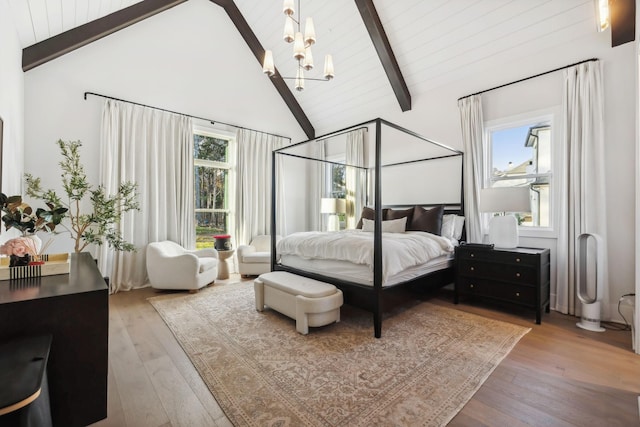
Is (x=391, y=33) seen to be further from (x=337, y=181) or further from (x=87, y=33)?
(x=87, y=33)

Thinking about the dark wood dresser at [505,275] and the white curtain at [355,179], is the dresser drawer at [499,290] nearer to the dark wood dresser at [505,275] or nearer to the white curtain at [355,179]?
the dark wood dresser at [505,275]

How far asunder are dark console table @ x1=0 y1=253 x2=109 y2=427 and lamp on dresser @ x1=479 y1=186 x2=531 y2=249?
3298 mm

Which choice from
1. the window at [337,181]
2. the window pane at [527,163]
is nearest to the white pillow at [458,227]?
the window pane at [527,163]

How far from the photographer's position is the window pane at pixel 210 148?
478 cm

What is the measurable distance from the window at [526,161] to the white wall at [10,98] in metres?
4.80

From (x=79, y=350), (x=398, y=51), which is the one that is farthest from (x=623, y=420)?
(x=398, y=51)

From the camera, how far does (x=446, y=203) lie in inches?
161

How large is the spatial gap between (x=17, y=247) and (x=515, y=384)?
289cm

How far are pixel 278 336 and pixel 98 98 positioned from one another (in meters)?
3.89

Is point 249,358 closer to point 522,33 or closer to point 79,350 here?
point 79,350

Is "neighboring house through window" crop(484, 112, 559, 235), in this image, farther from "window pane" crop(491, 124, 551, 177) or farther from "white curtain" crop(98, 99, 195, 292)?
"white curtain" crop(98, 99, 195, 292)

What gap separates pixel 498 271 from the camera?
2.98 meters

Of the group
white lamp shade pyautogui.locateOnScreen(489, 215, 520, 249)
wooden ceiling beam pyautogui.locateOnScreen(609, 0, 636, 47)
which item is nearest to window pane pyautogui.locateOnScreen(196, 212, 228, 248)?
white lamp shade pyautogui.locateOnScreen(489, 215, 520, 249)

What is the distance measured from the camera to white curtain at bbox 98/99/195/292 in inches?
149
